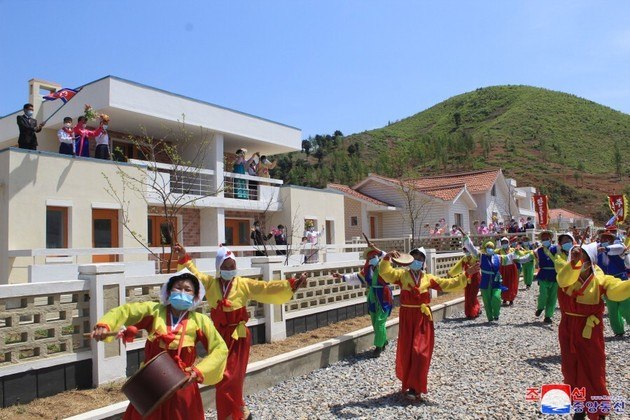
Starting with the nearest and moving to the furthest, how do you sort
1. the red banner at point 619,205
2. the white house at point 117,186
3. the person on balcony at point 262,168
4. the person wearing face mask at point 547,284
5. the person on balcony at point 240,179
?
the person wearing face mask at point 547,284 → the white house at point 117,186 → the person on balcony at point 240,179 → the red banner at point 619,205 → the person on balcony at point 262,168

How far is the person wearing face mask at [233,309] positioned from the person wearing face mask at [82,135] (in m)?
9.44

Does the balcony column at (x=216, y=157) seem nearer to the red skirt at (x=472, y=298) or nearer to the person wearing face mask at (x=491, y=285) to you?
the red skirt at (x=472, y=298)

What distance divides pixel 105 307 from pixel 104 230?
801 centimetres

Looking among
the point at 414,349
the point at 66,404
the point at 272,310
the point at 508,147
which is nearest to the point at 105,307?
the point at 66,404

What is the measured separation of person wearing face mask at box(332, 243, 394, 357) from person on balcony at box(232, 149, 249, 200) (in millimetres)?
10227

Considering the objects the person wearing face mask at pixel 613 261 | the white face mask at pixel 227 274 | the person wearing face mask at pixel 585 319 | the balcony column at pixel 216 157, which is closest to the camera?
the person wearing face mask at pixel 585 319

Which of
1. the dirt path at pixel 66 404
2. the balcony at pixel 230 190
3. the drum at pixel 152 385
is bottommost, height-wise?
the dirt path at pixel 66 404

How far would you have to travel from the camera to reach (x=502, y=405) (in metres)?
6.29

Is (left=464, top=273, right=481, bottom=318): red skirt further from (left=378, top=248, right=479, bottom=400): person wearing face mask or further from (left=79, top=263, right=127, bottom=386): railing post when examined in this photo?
(left=79, top=263, right=127, bottom=386): railing post

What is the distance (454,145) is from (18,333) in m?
66.4

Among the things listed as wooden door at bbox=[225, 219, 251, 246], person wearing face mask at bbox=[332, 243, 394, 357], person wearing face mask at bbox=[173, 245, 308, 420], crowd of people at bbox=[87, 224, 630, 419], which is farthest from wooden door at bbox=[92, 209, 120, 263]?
person wearing face mask at bbox=[173, 245, 308, 420]

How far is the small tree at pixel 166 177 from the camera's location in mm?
13625

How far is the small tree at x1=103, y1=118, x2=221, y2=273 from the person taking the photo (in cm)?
1362

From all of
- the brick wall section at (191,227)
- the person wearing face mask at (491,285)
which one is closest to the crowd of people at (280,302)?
the person wearing face mask at (491,285)
